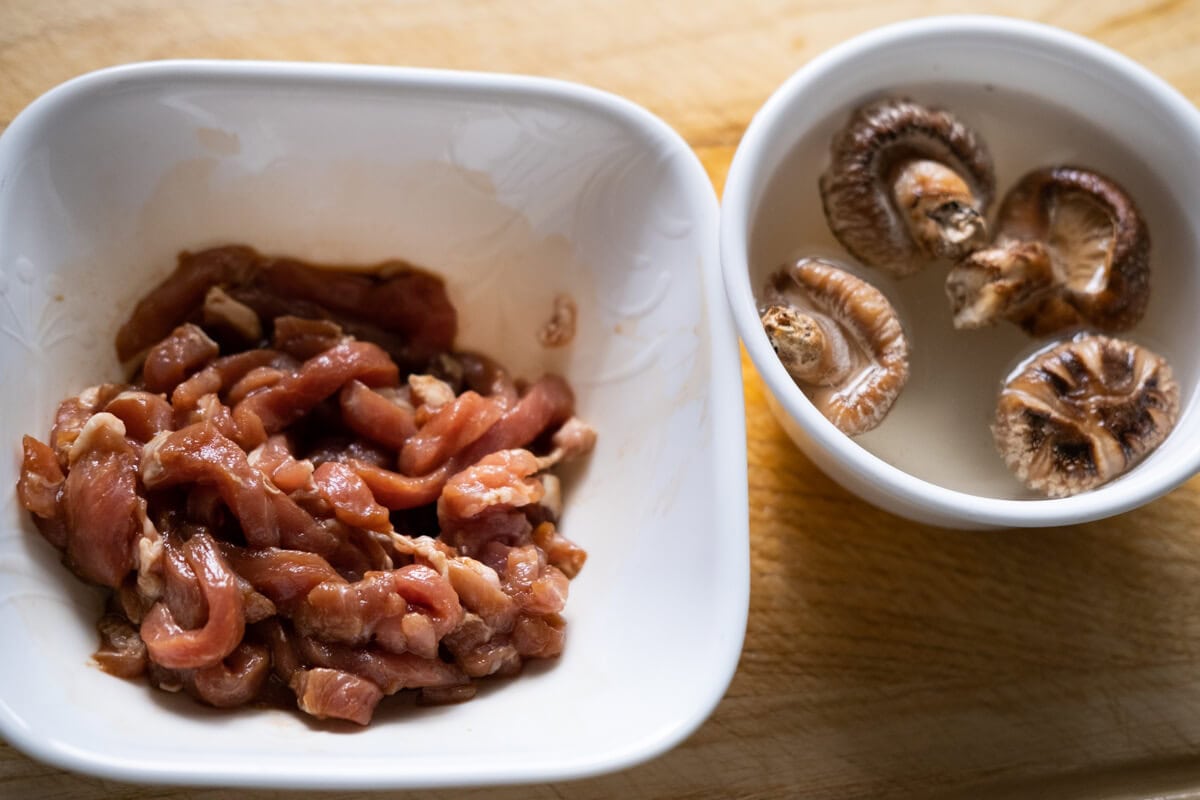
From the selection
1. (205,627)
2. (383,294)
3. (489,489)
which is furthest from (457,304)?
(205,627)

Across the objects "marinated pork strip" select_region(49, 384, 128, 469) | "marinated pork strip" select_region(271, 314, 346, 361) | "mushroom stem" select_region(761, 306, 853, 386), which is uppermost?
"mushroom stem" select_region(761, 306, 853, 386)

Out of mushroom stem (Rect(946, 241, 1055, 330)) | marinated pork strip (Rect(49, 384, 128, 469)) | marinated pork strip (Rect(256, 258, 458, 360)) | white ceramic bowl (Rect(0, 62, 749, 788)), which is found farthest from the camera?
marinated pork strip (Rect(256, 258, 458, 360))

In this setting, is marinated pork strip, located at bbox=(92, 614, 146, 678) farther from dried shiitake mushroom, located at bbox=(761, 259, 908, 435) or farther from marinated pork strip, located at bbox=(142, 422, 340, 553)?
dried shiitake mushroom, located at bbox=(761, 259, 908, 435)

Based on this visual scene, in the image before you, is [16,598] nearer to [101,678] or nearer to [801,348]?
[101,678]

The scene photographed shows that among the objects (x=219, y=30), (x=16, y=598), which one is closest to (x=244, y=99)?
(x=219, y=30)

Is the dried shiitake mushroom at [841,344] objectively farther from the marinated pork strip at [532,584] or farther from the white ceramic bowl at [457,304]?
the marinated pork strip at [532,584]

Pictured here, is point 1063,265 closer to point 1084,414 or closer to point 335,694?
point 1084,414

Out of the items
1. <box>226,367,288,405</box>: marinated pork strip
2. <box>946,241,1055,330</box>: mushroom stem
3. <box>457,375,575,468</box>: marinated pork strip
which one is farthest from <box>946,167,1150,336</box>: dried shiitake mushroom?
<box>226,367,288,405</box>: marinated pork strip

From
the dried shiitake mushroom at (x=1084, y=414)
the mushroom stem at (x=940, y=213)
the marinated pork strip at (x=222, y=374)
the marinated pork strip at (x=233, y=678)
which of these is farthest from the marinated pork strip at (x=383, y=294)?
the dried shiitake mushroom at (x=1084, y=414)
